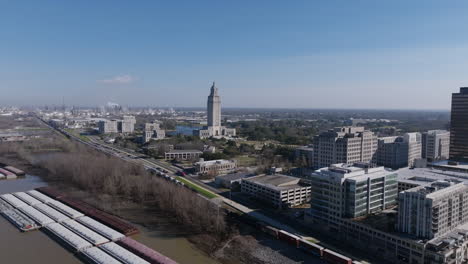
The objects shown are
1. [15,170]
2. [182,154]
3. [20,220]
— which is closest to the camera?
[20,220]

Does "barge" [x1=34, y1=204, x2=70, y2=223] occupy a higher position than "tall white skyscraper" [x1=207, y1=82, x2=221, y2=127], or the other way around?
"tall white skyscraper" [x1=207, y1=82, x2=221, y2=127]

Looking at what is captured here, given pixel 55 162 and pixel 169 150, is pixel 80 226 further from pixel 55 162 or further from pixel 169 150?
pixel 169 150

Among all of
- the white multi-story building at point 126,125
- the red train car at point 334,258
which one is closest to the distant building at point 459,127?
the red train car at point 334,258

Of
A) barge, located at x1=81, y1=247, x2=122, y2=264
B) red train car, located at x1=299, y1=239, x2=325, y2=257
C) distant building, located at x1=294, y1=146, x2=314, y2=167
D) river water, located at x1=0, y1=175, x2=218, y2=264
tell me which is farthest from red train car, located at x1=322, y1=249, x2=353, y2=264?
distant building, located at x1=294, y1=146, x2=314, y2=167

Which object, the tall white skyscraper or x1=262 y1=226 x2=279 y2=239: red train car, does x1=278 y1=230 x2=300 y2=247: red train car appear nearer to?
x1=262 y1=226 x2=279 y2=239: red train car

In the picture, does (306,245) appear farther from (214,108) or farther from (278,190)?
(214,108)

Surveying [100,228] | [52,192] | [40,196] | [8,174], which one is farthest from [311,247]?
[8,174]
